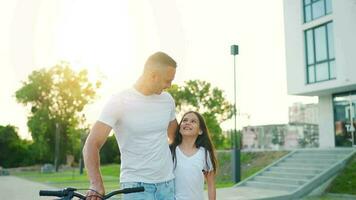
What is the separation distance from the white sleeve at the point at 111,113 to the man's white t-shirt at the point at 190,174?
142 centimetres

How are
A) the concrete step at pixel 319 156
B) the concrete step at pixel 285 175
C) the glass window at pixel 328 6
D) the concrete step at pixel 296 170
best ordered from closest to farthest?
the concrete step at pixel 285 175 → the concrete step at pixel 296 170 → the concrete step at pixel 319 156 → the glass window at pixel 328 6

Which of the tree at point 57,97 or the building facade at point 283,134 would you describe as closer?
the building facade at point 283,134

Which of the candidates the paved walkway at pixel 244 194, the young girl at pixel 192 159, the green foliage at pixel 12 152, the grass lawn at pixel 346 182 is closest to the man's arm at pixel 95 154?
the young girl at pixel 192 159

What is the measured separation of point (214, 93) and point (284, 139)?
787 inches

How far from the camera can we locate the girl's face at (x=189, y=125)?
4.18 m

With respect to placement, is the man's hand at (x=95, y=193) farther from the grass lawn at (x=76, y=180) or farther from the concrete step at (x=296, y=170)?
the grass lawn at (x=76, y=180)

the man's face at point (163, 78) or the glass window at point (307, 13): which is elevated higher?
the glass window at point (307, 13)

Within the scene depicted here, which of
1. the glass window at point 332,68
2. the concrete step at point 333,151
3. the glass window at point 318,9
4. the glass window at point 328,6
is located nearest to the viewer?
→ the concrete step at point 333,151

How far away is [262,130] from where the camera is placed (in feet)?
126

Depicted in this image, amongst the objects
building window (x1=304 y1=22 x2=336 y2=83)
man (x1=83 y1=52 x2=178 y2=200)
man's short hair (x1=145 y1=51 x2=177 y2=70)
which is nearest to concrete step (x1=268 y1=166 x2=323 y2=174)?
building window (x1=304 y1=22 x2=336 y2=83)

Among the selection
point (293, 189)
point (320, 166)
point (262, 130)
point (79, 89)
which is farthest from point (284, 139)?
point (79, 89)

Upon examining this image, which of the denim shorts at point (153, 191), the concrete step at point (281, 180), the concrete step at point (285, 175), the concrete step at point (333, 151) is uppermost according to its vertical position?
the denim shorts at point (153, 191)

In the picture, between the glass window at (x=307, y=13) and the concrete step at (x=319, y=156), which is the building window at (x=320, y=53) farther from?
the concrete step at (x=319, y=156)

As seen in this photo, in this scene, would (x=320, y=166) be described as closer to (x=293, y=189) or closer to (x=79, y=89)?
(x=293, y=189)
